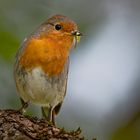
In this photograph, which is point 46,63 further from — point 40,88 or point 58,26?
point 58,26

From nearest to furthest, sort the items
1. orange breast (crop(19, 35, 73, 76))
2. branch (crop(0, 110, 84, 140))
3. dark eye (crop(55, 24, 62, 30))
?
branch (crop(0, 110, 84, 140)) < orange breast (crop(19, 35, 73, 76)) < dark eye (crop(55, 24, 62, 30))

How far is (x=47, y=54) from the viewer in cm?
527

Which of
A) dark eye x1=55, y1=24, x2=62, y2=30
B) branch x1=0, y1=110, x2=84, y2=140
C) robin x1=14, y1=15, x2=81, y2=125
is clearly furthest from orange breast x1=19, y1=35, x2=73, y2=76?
branch x1=0, y1=110, x2=84, y2=140

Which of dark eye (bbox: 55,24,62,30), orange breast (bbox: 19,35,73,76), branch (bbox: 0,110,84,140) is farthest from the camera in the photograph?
dark eye (bbox: 55,24,62,30)

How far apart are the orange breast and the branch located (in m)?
1.33

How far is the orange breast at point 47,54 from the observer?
17.0 feet

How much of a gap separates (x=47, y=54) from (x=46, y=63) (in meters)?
0.11

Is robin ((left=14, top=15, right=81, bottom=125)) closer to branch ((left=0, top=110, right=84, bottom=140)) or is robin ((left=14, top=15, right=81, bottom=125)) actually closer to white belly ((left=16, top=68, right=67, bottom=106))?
white belly ((left=16, top=68, right=67, bottom=106))

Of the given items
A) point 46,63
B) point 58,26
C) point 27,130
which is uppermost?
point 58,26

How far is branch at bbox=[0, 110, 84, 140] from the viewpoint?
3.46m

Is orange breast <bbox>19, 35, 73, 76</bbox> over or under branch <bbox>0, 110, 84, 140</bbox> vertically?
over

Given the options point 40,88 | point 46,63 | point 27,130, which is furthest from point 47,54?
point 27,130

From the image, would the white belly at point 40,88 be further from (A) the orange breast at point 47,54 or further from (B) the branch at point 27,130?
(B) the branch at point 27,130

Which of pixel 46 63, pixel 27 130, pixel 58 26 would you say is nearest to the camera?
pixel 27 130
